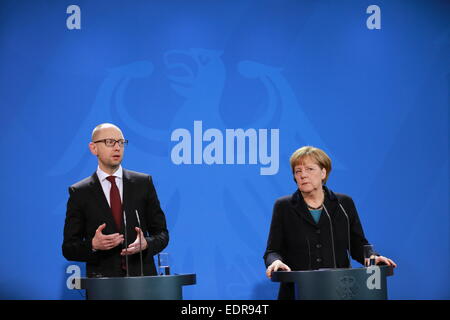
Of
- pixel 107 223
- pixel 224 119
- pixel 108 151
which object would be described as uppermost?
pixel 224 119

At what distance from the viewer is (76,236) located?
3502 millimetres

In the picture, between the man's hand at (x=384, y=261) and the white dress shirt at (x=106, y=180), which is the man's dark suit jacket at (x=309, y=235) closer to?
the man's hand at (x=384, y=261)

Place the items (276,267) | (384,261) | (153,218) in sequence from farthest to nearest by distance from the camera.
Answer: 1. (153,218)
2. (384,261)
3. (276,267)

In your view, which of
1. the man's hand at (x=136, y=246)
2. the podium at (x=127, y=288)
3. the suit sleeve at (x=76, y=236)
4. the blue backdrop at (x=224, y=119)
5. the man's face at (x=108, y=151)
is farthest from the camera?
the blue backdrop at (x=224, y=119)

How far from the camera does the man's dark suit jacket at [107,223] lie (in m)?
3.40

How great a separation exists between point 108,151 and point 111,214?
1.19 ft

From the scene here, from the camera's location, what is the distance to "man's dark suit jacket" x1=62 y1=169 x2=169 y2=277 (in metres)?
3.40

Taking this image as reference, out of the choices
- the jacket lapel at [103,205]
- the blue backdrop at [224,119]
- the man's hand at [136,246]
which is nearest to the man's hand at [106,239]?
the man's hand at [136,246]

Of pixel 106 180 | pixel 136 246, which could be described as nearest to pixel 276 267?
pixel 136 246

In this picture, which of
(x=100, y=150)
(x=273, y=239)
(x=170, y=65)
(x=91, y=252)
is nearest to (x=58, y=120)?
(x=170, y=65)

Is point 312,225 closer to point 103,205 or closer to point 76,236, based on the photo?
point 103,205

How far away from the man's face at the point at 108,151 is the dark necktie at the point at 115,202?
0.08m

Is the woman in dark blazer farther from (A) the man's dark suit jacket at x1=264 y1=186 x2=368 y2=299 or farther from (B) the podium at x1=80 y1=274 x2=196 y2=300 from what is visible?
(B) the podium at x1=80 y1=274 x2=196 y2=300

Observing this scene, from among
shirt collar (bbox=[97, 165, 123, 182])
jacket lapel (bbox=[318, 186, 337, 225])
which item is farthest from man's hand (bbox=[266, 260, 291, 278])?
shirt collar (bbox=[97, 165, 123, 182])
